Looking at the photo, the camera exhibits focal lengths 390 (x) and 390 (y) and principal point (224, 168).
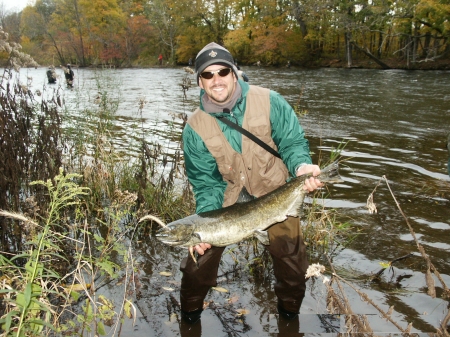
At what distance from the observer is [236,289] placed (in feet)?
13.9

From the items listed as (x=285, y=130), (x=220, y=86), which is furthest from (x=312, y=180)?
(x=220, y=86)

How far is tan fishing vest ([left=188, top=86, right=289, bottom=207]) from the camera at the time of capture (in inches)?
134

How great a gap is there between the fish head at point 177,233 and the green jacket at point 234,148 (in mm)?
338

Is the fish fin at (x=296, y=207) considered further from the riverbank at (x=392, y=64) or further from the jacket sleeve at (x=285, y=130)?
the riverbank at (x=392, y=64)

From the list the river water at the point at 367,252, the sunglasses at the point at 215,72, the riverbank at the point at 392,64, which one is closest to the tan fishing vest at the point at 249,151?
the sunglasses at the point at 215,72

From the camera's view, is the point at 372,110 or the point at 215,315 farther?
the point at 372,110

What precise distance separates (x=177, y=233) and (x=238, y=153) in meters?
0.87

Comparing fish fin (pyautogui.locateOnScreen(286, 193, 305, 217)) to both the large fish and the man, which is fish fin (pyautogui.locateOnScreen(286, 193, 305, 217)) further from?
the man

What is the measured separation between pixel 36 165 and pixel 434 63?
3539 centimetres

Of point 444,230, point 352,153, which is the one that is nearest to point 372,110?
point 352,153

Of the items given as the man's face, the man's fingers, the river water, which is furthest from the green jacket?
the river water

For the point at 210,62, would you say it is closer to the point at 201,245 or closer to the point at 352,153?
the point at 201,245

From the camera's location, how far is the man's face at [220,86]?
3412 mm

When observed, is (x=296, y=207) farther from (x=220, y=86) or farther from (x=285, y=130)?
(x=220, y=86)
